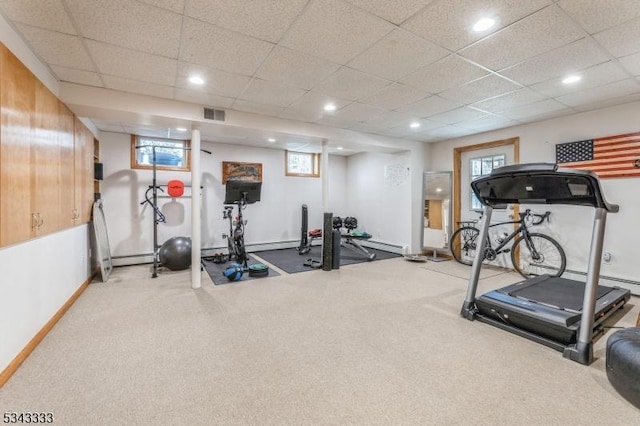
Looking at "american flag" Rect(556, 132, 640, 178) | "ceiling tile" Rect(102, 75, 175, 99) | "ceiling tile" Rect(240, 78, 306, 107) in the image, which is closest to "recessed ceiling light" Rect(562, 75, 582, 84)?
"american flag" Rect(556, 132, 640, 178)

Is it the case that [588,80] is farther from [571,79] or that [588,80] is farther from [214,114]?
[214,114]

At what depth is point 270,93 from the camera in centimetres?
377

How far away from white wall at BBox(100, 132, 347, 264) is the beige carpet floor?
2.39 metres

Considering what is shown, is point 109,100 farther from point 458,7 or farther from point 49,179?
point 458,7

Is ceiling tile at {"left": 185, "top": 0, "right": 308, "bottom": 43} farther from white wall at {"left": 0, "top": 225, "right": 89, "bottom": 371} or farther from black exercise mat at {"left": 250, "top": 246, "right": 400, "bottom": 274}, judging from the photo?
black exercise mat at {"left": 250, "top": 246, "right": 400, "bottom": 274}

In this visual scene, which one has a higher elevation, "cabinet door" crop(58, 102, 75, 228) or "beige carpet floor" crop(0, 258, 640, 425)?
"cabinet door" crop(58, 102, 75, 228)

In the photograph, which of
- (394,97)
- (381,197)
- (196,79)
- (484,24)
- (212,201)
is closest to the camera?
(484,24)

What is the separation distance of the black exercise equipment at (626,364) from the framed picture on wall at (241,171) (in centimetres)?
655

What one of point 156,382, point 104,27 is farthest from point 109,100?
point 156,382

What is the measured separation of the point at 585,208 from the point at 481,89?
2.70 m

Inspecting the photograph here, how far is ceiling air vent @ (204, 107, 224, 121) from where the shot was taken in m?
4.20

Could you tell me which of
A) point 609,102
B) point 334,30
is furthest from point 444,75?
point 609,102

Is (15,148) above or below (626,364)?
above

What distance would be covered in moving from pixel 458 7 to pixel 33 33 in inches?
133
